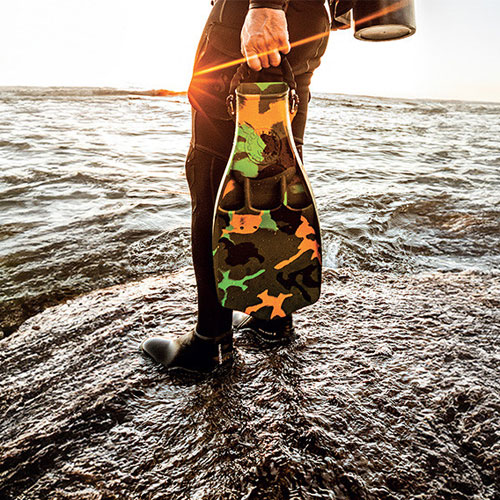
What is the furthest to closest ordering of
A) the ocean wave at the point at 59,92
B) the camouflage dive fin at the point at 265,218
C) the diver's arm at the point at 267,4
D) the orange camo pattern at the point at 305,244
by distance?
the ocean wave at the point at 59,92 → the orange camo pattern at the point at 305,244 → the camouflage dive fin at the point at 265,218 → the diver's arm at the point at 267,4

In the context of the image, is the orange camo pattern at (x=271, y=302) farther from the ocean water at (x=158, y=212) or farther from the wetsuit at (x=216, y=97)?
the ocean water at (x=158, y=212)

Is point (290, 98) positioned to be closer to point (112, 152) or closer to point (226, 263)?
point (226, 263)

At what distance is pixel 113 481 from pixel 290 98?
45.5 inches

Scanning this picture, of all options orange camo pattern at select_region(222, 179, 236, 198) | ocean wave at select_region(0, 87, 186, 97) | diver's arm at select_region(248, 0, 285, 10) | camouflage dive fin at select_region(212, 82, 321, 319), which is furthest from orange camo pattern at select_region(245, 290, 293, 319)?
ocean wave at select_region(0, 87, 186, 97)

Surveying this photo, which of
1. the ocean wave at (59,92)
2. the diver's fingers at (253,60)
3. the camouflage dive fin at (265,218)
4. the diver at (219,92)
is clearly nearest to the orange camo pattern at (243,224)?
the camouflage dive fin at (265,218)

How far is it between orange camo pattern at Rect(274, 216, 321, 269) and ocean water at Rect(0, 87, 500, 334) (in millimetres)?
1158

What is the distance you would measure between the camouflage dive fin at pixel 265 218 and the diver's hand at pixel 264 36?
7 centimetres

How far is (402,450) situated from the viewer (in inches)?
41.1

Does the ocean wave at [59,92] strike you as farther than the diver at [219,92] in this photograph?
Yes

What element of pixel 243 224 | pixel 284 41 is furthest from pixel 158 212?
pixel 284 41

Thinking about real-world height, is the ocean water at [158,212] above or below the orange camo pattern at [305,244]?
below

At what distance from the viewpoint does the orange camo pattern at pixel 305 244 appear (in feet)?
3.96

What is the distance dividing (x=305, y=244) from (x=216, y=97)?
531 mm

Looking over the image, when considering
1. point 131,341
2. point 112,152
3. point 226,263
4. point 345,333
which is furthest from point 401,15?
point 112,152
